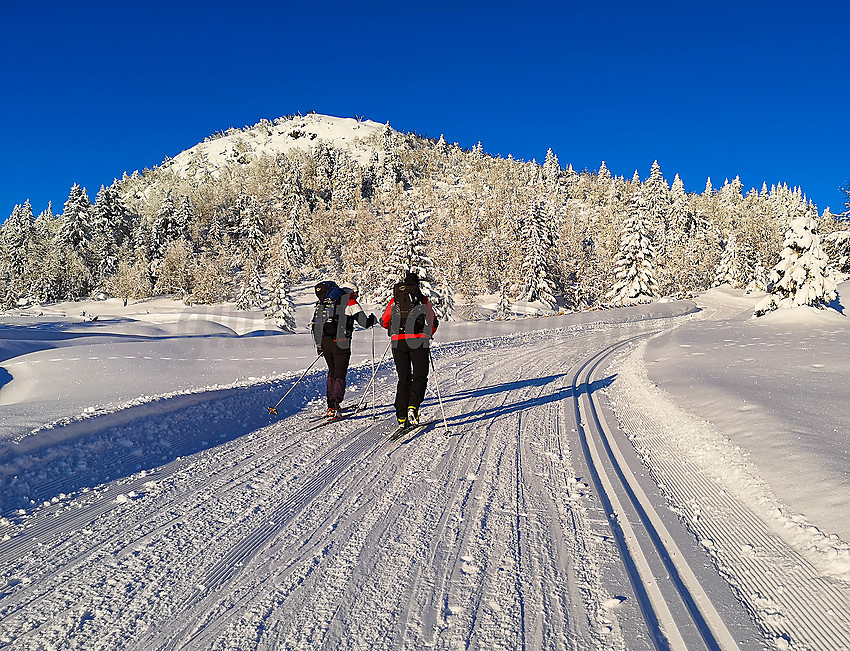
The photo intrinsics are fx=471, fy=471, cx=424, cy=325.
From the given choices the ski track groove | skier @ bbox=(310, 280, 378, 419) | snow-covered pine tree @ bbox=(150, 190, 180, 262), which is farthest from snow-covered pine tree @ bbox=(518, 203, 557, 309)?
snow-covered pine tree @ bbox=(150, 190, 180, 262)

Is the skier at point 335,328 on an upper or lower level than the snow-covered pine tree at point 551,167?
lower

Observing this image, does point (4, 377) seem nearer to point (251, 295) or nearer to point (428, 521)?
point (428, 521)

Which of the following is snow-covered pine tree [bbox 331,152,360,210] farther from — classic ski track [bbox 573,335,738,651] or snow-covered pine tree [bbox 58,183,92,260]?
classic ski track [bbox 573,335,738,651]

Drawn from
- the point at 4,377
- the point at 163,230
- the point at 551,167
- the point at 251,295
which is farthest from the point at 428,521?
the point at 551,167

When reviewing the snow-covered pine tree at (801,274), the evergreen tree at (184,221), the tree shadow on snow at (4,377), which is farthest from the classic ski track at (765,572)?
the evergreen tree at (184,221)

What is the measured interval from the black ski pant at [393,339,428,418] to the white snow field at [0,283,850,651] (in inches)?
22.5

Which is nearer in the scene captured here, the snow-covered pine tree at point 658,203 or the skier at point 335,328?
the skier at point 335,328

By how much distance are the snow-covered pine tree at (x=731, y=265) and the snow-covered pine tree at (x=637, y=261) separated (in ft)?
74.1

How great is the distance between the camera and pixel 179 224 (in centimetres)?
6875

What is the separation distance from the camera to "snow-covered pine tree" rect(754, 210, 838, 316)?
74.3 ft

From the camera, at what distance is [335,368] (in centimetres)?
732

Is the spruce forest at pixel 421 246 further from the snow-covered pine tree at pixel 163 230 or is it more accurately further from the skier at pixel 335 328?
the skier at pixel 335 328

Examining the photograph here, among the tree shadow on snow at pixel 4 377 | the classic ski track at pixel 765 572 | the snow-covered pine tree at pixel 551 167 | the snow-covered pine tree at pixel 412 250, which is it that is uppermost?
the snow-covered pine tree at pixel 551 167

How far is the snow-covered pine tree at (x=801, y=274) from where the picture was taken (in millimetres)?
22656
